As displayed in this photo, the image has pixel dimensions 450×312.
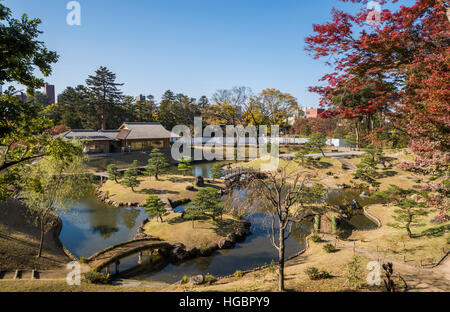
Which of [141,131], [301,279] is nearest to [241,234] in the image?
[301,279]

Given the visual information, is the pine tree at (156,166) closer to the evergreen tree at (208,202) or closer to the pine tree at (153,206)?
the pine tree at (153,206)

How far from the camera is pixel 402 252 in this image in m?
9.95

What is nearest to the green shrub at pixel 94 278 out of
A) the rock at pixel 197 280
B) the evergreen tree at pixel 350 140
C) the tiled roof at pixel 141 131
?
the rock at pixel 197 280

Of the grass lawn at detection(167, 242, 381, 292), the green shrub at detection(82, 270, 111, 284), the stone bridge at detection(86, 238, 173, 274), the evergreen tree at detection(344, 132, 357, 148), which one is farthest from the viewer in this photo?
the evergreen tree at detection(344, 132, 357, 148)

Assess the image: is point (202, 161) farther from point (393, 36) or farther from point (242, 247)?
point (393, 36)

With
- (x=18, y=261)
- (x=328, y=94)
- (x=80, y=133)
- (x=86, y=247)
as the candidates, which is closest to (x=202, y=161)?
(x=80, y=133)

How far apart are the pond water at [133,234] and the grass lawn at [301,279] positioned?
5.22ft

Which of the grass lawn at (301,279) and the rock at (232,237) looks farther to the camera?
the rock at (232,237)

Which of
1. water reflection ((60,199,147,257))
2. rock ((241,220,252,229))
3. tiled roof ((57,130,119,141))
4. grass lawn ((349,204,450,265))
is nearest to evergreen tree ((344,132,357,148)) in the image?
grass lawn ((349,204,450,265))

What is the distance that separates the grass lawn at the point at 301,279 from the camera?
7.15 metres

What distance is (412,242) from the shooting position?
10867 mm

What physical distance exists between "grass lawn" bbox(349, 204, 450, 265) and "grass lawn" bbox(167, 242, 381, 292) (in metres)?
1.84

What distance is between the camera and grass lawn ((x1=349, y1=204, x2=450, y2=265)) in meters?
9.44

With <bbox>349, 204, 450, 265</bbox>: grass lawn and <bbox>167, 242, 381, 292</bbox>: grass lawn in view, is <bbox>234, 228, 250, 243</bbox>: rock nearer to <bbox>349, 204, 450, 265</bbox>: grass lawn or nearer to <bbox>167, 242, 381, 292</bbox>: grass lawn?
<bbox>167, 242, 381, 292</bbox>: grass lawn
